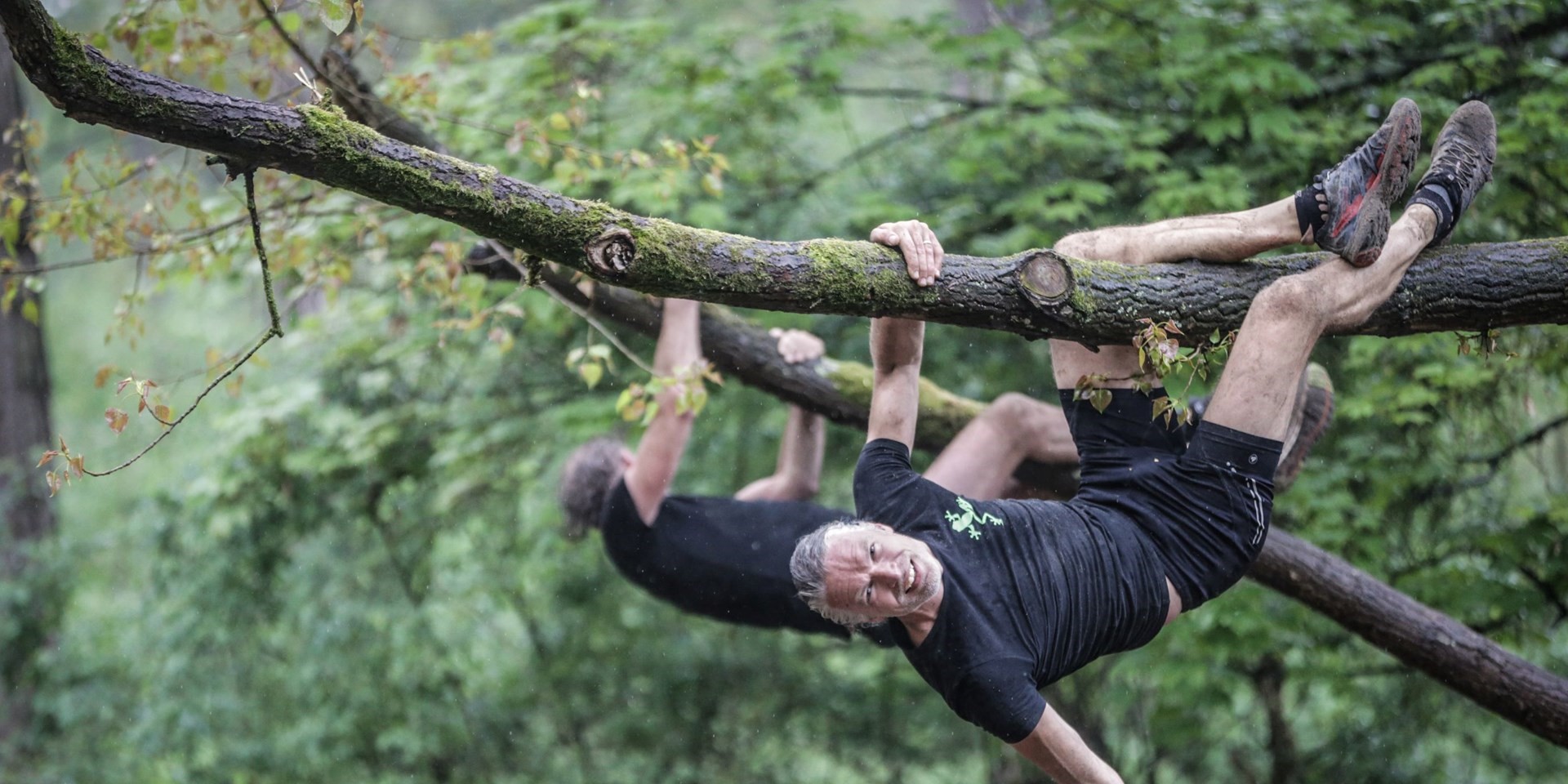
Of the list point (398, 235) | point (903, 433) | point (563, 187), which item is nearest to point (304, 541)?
point (398, 235)

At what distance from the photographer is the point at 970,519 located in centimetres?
327

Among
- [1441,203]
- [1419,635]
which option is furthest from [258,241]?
[1419,635]

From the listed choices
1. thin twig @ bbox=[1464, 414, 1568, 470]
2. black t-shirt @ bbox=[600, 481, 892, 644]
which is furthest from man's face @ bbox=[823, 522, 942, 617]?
thin twig @ bbox=[1464, 414, 1568, 470]

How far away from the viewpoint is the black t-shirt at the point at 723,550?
454 centimetres

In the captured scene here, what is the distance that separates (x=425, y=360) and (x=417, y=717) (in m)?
2.59

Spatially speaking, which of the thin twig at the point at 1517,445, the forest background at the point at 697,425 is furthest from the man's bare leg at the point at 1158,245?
the thin twig at the point at 1517,445

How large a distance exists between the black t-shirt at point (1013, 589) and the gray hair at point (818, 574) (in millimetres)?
112

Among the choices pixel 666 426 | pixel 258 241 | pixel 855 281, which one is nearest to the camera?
pixel 258 241

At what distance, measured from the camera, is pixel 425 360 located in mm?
7281

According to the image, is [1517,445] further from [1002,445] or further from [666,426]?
[666,426]

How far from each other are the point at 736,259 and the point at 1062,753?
156 cm

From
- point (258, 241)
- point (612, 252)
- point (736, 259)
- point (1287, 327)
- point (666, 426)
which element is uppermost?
point (258, 241)

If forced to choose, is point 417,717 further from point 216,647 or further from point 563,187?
point 563,187

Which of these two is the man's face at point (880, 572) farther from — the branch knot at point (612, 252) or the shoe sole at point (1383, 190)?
the shoe sole at point (1383, 190)
